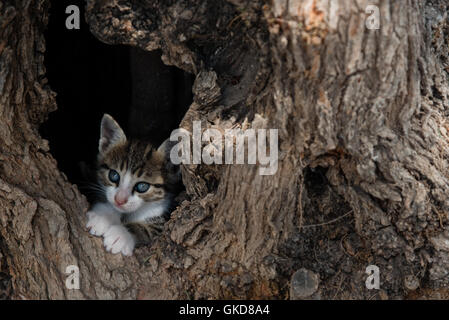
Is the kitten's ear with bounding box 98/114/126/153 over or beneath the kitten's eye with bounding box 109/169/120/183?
over

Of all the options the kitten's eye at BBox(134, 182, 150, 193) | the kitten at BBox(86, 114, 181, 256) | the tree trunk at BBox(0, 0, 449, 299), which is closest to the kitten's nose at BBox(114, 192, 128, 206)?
the kitten at BBox(86, 114, 181, 256)

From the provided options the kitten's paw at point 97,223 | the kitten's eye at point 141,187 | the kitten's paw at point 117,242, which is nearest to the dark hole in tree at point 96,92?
the kitten's eye at point 141,187

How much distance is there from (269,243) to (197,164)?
2.00ft

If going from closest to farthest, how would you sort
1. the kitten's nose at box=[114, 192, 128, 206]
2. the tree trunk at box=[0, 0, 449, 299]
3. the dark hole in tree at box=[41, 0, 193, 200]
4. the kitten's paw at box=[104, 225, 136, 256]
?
the tree trunk at box=[0, 0, 449, 299] < the kitten's paw at box=[104, 225, 136, 256] < the kitten's nose at box=[114, 192, 128, 206] < the dark hole in tree at box=[41, 0, 193, 200]

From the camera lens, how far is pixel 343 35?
2.11 meters

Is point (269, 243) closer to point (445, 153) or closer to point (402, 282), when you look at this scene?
point (402, 282)

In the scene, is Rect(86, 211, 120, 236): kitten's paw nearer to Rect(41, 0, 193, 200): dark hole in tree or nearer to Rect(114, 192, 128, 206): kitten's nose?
Rect(114, 192, 128, 206): kitten's nose

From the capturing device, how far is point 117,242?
2986mm

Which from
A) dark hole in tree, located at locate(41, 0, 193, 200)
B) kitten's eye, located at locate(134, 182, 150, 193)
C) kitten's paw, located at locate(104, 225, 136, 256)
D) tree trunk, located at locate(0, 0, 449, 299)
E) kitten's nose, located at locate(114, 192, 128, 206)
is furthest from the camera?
dark hole in tree, located at locate(41, 0, 193, 200)

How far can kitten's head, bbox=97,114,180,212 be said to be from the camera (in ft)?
11.4

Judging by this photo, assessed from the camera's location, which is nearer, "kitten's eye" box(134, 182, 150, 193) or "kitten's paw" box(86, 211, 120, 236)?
"kitten's paw" box(86, 211, 120, 236)

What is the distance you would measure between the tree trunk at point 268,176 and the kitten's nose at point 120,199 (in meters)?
0.36

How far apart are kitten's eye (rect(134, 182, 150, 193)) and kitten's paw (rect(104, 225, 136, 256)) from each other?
0.55 m

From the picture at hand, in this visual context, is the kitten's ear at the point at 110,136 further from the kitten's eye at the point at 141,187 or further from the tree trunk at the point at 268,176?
the tree trunk at the point at 268,176
